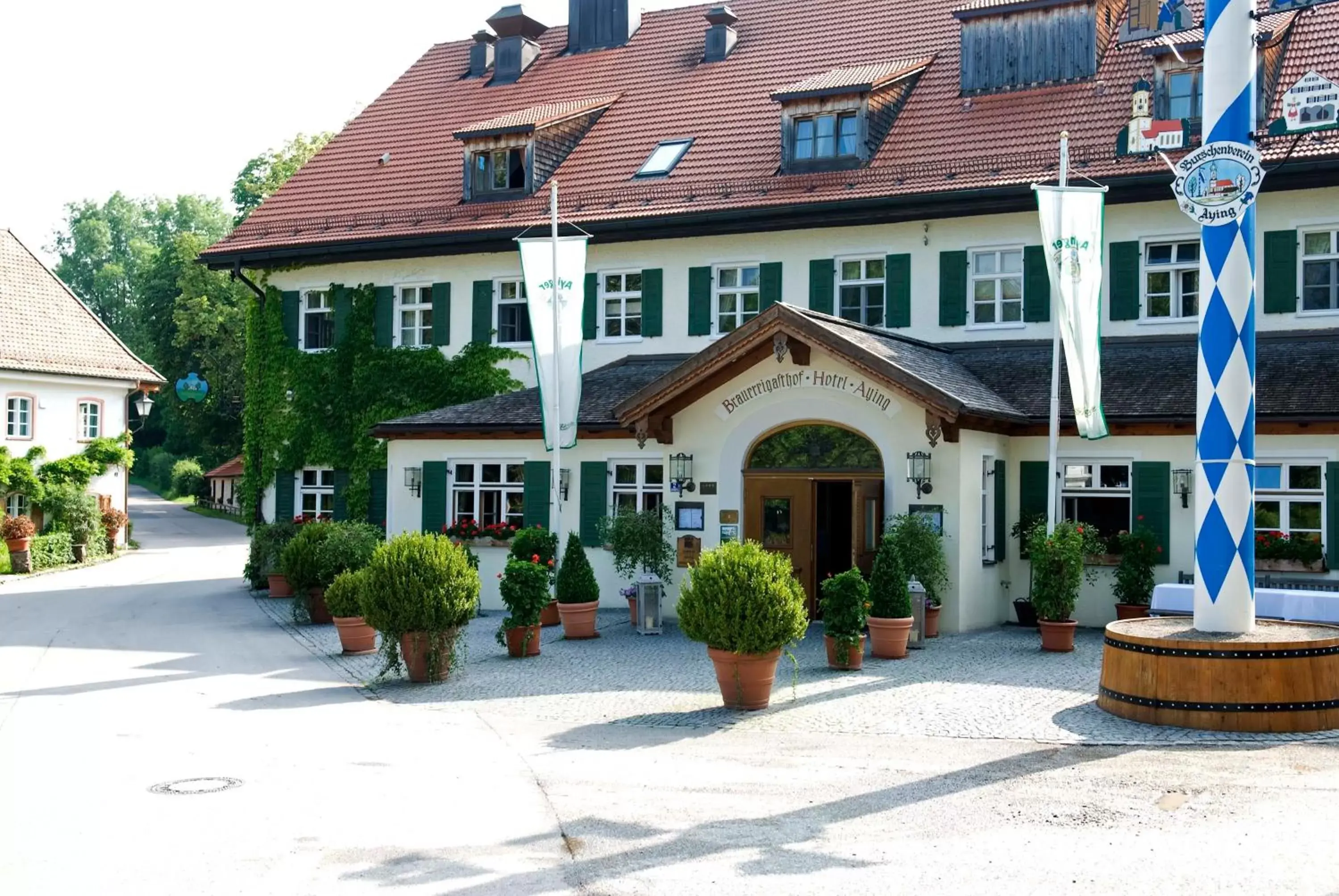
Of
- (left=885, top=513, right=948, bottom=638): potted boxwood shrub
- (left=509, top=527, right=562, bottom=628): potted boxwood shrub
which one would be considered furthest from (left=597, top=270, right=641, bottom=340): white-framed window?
(left=885, top=513, right=948, bottom=638): potted boxwood shrub

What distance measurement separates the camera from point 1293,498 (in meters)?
17.7

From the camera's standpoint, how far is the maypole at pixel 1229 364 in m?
11.4

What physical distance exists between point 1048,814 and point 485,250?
713 inches

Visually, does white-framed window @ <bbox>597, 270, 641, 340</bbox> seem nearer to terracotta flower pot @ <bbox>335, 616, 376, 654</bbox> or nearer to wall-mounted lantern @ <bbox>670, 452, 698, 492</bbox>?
wall-mounted lantern @ <bbox>670, 452, 698, 492</bbox>

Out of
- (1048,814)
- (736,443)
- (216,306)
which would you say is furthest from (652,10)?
(216,306)

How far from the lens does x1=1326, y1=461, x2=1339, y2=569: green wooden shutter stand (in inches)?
681

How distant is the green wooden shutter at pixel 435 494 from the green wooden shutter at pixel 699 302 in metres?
4.70

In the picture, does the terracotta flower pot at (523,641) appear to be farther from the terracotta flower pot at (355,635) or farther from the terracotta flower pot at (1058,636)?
the terracotta flower pot at (1058,636)

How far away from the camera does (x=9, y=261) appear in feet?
125

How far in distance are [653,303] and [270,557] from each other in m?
8.50

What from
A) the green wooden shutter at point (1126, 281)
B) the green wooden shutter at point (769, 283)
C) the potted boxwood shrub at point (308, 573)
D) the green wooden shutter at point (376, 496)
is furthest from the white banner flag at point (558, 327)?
the green wooden shutter at point (1126, 281)

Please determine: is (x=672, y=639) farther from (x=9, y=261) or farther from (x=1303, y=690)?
(x=9, y=261)

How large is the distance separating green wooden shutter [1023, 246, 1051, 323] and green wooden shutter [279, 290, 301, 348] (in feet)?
45.9

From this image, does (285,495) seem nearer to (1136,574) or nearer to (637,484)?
(637,484)
